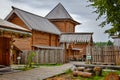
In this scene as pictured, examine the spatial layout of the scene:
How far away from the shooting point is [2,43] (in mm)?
22859

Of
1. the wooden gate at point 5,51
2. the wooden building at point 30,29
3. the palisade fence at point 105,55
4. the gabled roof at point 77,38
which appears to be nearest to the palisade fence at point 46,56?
the wooden building at point 30,29

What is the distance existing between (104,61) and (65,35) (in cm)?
1217

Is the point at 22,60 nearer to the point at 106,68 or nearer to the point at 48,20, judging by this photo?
the point at 106,68

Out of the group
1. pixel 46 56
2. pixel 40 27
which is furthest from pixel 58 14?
pixel 46 56

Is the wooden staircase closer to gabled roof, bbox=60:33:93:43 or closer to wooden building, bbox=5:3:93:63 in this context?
wooden building, bbox=5:3:93:63

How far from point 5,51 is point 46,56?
11069mm

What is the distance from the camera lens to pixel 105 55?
3172 cm

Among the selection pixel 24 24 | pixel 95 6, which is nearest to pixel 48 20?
pixel 24 24

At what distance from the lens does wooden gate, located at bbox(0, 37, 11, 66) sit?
22875 mm

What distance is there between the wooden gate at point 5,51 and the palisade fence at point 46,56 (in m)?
10.1

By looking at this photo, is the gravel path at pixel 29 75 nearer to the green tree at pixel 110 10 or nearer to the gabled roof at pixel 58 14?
the green tree at pixel 110 10

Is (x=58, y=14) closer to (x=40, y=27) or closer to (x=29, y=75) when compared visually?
(x=40, y=27)

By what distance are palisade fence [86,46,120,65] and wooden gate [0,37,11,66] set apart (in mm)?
11846

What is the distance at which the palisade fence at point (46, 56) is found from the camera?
33.8 meters
